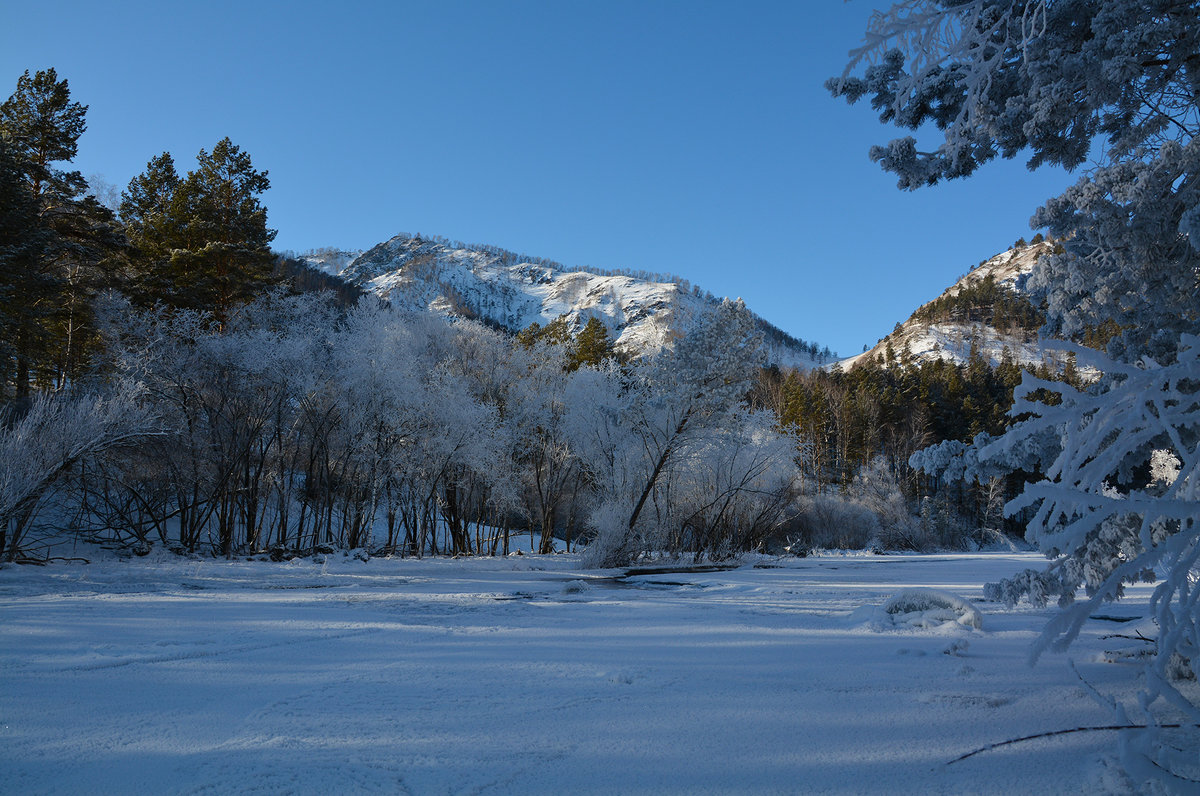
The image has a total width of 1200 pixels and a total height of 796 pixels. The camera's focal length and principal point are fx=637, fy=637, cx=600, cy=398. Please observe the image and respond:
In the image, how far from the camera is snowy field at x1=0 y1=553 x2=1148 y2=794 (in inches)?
86.1

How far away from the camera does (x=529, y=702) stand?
3.01 meters

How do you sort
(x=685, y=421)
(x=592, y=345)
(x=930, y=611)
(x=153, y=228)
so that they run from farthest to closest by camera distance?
(x=592, y=345), (x=153, y=228), (x=685, y=421), (x=930, y=611)

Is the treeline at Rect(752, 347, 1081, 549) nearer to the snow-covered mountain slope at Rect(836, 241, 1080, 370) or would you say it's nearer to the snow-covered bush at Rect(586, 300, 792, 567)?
the snow-covered bush at Rect(586, 300, 792, 567)

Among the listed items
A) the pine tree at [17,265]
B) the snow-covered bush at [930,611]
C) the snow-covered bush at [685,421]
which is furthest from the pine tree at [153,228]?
the snow-covered bush at [930,611]

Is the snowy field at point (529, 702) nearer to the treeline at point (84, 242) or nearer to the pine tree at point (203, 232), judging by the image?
the treeline at point (84, 242)

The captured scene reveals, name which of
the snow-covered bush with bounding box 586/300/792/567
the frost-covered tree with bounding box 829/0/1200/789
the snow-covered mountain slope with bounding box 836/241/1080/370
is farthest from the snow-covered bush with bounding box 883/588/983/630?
the snow-covered mountain slope with bounding box 836/241/1080/370

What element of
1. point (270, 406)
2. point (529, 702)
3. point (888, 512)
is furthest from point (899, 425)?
point (529, 702)

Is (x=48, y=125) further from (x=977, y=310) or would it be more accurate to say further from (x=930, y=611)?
(x=977, y=310)

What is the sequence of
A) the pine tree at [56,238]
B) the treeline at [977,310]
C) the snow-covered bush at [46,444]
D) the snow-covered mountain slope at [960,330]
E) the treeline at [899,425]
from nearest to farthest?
the snow-covered bush at [46,444] < the pine tree at [56,238] < the treeline at [899,425] < the snow-covered mountain slope at [960,330] < the treeline at [977,310]

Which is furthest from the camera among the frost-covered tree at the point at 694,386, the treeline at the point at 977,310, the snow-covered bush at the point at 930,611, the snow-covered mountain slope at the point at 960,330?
the treeline at the point at 977,310

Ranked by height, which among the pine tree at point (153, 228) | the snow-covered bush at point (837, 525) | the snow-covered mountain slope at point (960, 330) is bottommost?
the snow-covered bush at point (837, 525)

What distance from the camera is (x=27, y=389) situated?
62.4 feet

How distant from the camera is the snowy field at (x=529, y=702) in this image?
2.19 m

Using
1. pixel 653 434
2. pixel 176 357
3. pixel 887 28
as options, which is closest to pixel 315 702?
pixel 887 28
